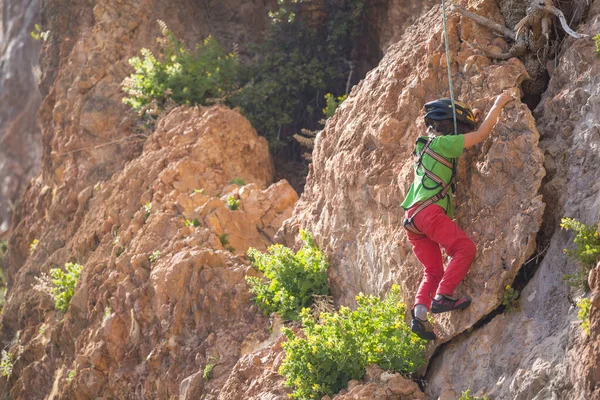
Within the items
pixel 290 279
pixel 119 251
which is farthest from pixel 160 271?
pixel 290 279

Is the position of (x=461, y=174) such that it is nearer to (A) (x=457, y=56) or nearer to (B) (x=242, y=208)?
(A) (x=457, y=56)

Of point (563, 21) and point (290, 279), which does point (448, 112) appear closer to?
point (563, 21)

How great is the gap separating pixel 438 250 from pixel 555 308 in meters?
1.10

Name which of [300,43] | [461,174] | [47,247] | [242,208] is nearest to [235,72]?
[300,43]

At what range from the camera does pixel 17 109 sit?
1752 centimetres

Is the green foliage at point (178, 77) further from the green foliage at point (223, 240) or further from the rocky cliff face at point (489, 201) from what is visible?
the rocky cliff face at point (489, 201)

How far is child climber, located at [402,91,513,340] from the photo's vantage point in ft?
19.9

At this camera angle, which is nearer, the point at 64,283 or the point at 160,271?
the point at 160,271

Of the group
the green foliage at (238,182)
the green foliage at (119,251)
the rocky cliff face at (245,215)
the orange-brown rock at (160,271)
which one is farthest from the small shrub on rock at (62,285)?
the green foliage at (238,182)

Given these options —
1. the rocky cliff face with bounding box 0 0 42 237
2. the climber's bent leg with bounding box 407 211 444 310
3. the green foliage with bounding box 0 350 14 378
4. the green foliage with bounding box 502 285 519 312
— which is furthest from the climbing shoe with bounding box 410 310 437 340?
the rocky cliff face with bounding box 0 0 42 237

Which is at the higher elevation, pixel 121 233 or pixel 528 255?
pixel 121 233

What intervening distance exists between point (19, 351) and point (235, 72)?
15.9ft

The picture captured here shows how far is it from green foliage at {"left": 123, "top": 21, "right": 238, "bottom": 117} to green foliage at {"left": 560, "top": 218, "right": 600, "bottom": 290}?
6927 mm

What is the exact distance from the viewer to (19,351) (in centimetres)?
1124
